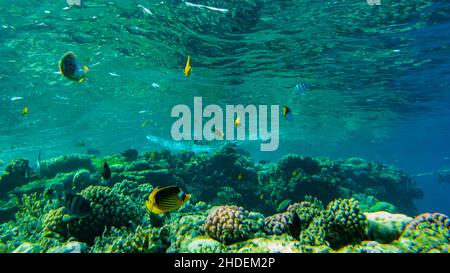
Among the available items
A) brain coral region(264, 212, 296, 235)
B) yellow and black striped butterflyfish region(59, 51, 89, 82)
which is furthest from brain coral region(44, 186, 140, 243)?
brain coral region(264, 212, 296, 235)

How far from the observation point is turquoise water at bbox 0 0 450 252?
476 inches

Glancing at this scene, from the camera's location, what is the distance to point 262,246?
4602 mm

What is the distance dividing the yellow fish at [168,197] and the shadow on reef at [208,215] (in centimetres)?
97

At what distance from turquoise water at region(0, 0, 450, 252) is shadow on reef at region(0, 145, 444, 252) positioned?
10.00ft

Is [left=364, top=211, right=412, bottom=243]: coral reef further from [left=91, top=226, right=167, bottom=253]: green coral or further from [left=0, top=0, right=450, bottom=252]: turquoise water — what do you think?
[left=0, top=0, right=450, bottom=252]: turquoise water

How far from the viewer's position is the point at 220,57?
55.2ft

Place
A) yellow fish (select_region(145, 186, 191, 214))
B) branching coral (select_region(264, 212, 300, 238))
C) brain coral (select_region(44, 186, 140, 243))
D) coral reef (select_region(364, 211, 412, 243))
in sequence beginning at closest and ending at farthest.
Result: yellow fish (select_region(145, 186, 191, 214)), coral reef (select_region(364, 211, 412, 243)), brain coral (select_region(44, 186, 140, 243)), branching coral (select_region(264, 212, 300, 238))

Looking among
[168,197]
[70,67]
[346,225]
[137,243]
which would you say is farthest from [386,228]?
[70,67]

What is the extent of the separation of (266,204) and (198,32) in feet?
31.1

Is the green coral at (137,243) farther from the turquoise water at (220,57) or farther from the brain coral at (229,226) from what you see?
the turquoise water at (220,57)

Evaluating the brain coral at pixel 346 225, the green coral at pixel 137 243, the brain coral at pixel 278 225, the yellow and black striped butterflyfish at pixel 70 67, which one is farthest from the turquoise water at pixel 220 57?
the brain coral at pixel 346 225

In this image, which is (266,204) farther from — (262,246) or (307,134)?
(307,134)

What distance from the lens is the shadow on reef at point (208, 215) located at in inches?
186

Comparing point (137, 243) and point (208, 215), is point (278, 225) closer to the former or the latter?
point (208, 215)
